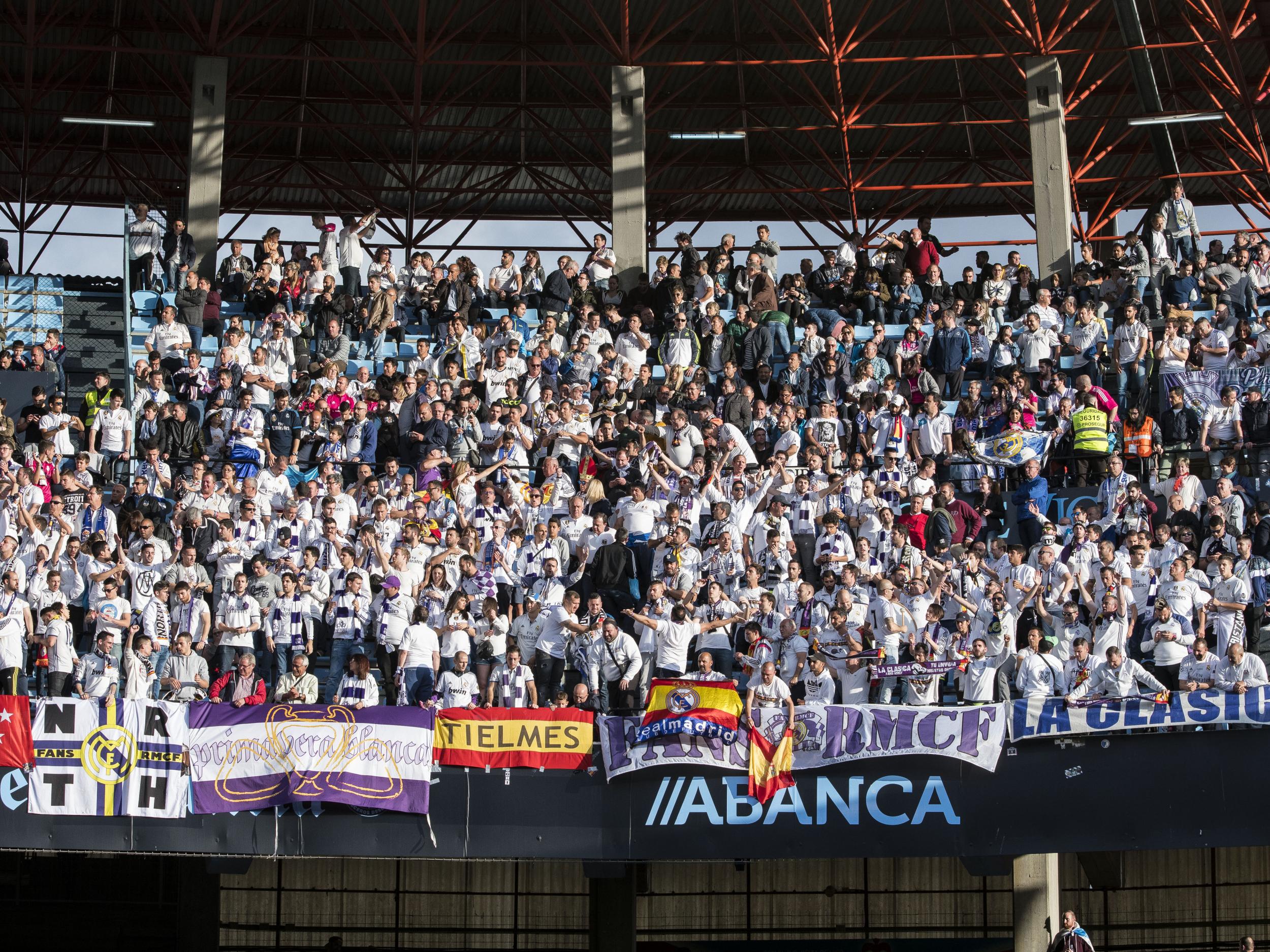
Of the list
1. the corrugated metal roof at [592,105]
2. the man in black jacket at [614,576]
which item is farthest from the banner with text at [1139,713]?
the corrugated metal roof at [592,105]

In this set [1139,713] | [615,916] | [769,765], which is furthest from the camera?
[615,916]

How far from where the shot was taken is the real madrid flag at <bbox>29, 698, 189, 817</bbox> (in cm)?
1556

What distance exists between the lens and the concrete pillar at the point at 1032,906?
56.4 feet

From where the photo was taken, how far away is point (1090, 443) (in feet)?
66.4

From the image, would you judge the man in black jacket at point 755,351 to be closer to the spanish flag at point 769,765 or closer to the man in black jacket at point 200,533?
the man in black jacket at point 200,533

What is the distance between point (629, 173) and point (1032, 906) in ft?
50.0

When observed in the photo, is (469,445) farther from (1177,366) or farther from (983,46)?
(983,46)

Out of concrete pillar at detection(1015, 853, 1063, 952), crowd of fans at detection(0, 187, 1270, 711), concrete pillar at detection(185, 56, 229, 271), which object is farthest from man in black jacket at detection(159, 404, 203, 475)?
concrete pillar at detection(1015, 853, 1063, 952)

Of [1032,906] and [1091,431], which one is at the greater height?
[1091,431]

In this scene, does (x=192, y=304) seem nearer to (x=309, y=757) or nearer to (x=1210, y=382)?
(x=309, y=757)

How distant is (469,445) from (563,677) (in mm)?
4455

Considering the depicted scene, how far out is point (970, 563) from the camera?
1748 centimetres

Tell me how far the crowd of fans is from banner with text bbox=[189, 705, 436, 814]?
1.19 feet

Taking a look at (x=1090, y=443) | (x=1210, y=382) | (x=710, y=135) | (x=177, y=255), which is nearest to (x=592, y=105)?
(x=710, y=135)
